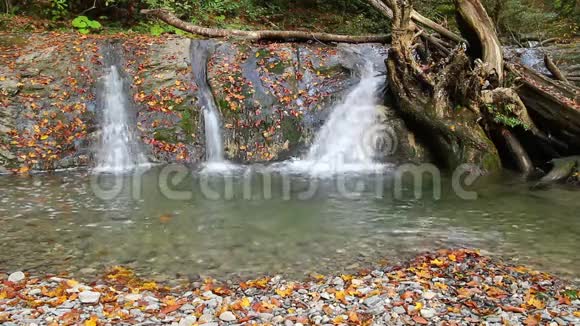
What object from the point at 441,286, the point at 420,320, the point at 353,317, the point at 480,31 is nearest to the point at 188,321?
the point at 353,317

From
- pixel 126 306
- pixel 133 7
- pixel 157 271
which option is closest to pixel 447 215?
pixel 157 271

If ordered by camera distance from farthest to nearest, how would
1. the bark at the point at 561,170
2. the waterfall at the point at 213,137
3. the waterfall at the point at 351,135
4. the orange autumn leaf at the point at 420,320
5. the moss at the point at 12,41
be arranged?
the moss at the point at 12,41
the waterfall at the point at 351,135
the waterfall at the point at 213,137
the bark at the point at 561,170
the orange autumn leaf at the point at 420,320

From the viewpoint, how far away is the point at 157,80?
34.2 feet

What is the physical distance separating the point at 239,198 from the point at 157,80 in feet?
13.6

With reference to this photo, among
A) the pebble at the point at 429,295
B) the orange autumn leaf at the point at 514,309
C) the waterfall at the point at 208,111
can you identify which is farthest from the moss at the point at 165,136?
the orange autumn leaf at the point at 514,309

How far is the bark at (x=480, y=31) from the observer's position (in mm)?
9688

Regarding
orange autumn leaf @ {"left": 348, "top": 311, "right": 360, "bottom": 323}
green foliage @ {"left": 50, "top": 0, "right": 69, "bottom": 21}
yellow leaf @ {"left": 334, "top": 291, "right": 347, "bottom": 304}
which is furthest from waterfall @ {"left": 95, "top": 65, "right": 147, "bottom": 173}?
orange autumn leaf @ {"left": 348, "top": 311, "right": 360, "bottom": 323}

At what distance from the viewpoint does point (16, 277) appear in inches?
180

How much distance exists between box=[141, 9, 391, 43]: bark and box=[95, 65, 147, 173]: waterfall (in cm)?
275

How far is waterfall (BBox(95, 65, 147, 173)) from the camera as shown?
9.82 meters

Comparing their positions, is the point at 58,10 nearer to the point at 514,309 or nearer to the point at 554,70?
the point at 554,70

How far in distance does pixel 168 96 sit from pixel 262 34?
318cm

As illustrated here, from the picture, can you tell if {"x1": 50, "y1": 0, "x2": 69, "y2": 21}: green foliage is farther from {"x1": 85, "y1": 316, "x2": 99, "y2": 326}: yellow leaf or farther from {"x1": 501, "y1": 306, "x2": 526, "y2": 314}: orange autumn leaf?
{"x1": 501, "y1": 306, "x2": 526, "y2": 314}: orange autumn leaf

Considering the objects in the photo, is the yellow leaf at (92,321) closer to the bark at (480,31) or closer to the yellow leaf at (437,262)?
the yellow leaf at (437,262)
